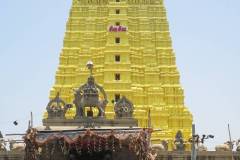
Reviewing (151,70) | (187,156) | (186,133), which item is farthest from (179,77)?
(187,156)

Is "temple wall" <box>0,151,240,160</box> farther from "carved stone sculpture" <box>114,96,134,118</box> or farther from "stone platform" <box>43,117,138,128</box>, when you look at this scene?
"carved stone sculpture" <box>114,96,134,118</box>

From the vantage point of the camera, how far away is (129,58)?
59188 millimetres

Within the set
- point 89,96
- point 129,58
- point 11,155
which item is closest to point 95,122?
point 89,96

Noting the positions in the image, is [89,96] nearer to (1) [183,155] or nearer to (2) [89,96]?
(2) [89,96]

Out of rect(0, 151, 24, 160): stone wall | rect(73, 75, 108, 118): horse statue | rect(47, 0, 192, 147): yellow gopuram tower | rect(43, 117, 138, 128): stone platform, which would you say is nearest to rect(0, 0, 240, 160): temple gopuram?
rect(47, 0, 192, 147): yellow gopuram tower

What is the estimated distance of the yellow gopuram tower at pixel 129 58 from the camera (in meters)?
57.2

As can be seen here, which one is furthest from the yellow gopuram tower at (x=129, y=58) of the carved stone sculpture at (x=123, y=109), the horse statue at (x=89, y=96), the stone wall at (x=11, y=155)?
the horse statue at (x=89, y=96)

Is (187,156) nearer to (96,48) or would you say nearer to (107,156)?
(96,48)

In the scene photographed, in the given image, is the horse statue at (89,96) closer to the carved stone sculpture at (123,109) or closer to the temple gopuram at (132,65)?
the carved stone sculpture at (123,109)

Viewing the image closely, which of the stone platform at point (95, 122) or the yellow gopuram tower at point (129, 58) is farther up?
the yellow gopuram tower at point (129, 58)

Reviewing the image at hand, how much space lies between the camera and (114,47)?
59.2m

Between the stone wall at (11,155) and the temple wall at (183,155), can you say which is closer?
the stone wall at (11,155)

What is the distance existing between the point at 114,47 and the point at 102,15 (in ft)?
20.4

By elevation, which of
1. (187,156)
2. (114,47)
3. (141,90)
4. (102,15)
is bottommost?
(187,156)
